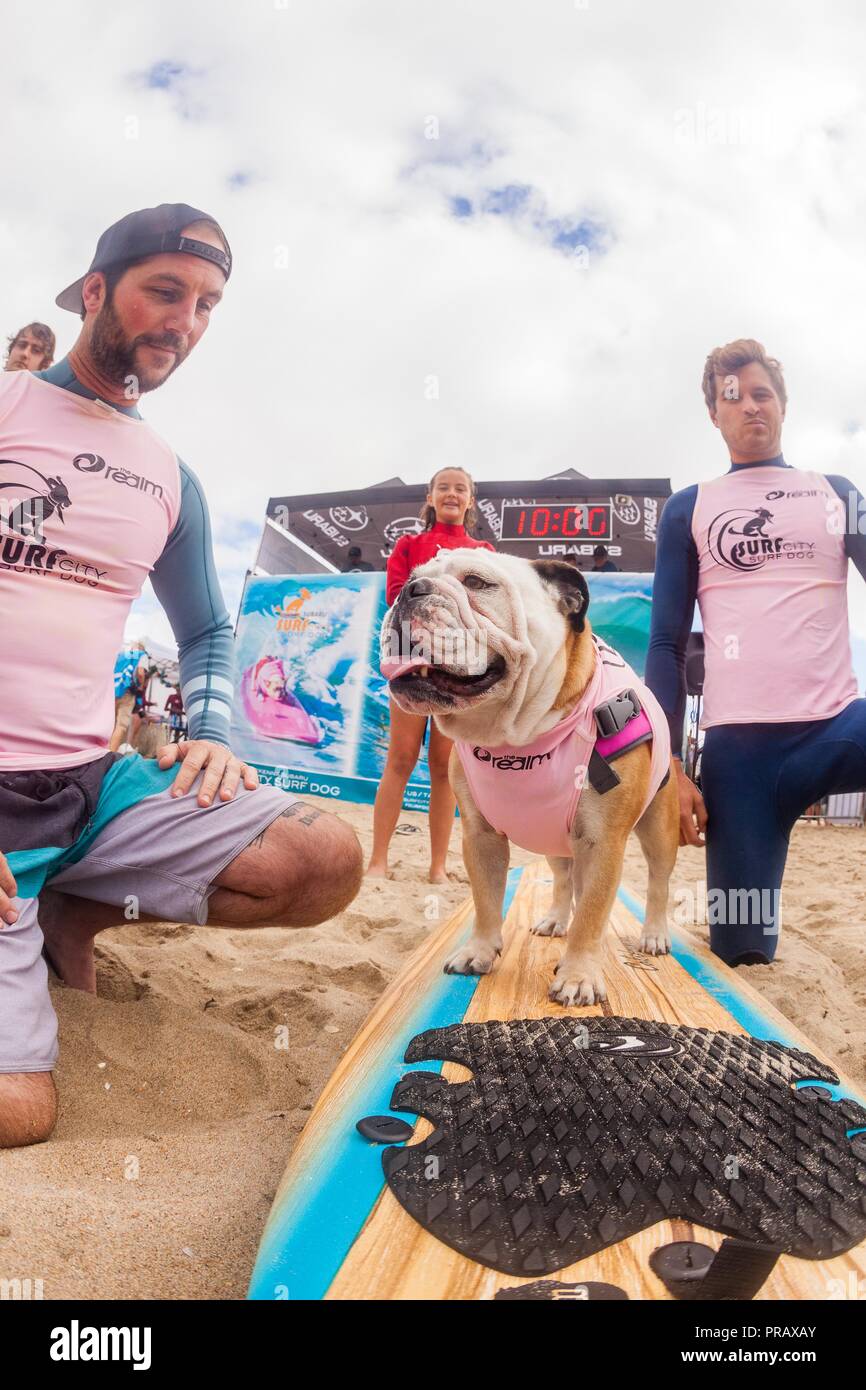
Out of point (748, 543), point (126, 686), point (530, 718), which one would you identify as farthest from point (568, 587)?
point (126, 686)

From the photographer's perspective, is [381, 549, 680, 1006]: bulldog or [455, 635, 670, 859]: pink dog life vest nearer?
[381, 549, 680, 1006]: bulldog

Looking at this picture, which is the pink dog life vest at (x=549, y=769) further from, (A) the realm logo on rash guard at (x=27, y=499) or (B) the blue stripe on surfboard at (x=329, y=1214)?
(A) the realm logo on rash guard at (x=27, y=499)

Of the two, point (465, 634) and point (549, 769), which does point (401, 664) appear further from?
point (549, 769)

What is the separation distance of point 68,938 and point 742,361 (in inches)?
98.5

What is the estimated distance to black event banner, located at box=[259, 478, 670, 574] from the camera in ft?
33.4

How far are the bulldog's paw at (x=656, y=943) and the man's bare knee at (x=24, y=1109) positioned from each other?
155 centimetres

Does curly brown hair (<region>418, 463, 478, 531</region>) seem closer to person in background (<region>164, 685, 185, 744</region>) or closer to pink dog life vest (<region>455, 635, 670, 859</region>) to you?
pink dog life vest (<region>455, 635, 670, 859</region>)

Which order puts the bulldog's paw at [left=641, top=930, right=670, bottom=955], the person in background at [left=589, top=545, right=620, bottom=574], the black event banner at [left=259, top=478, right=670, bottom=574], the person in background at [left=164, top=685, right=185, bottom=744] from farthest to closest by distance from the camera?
the black event banner at [left=259, top=478, right=670, bottom=574], the person in background at [left=589, top=545, right=620, bottom=574], the person in background at [left=164, top=685, right=185, bottom=744], the bulldog's paw at [left=641, top=930, right=670, bottom=955]

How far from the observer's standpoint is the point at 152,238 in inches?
72.4

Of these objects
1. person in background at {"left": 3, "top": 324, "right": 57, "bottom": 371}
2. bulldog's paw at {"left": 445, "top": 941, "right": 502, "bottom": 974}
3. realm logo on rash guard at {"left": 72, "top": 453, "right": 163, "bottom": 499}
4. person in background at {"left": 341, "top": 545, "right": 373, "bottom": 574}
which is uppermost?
person in background at {"left": 341, "top": 545, "right": 373, "bottom": 574}

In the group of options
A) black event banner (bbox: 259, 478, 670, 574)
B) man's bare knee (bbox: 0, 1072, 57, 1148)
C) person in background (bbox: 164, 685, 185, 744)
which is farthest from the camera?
black event banner (bbox: 259, 478, 670, 574)

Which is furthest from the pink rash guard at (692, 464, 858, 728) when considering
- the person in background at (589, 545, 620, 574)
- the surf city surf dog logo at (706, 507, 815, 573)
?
the person in background at (589, 545, 620, 574)

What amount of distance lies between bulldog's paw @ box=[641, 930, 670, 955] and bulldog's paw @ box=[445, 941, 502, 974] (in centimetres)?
52

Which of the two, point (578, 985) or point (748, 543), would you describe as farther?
point (748, 543)
